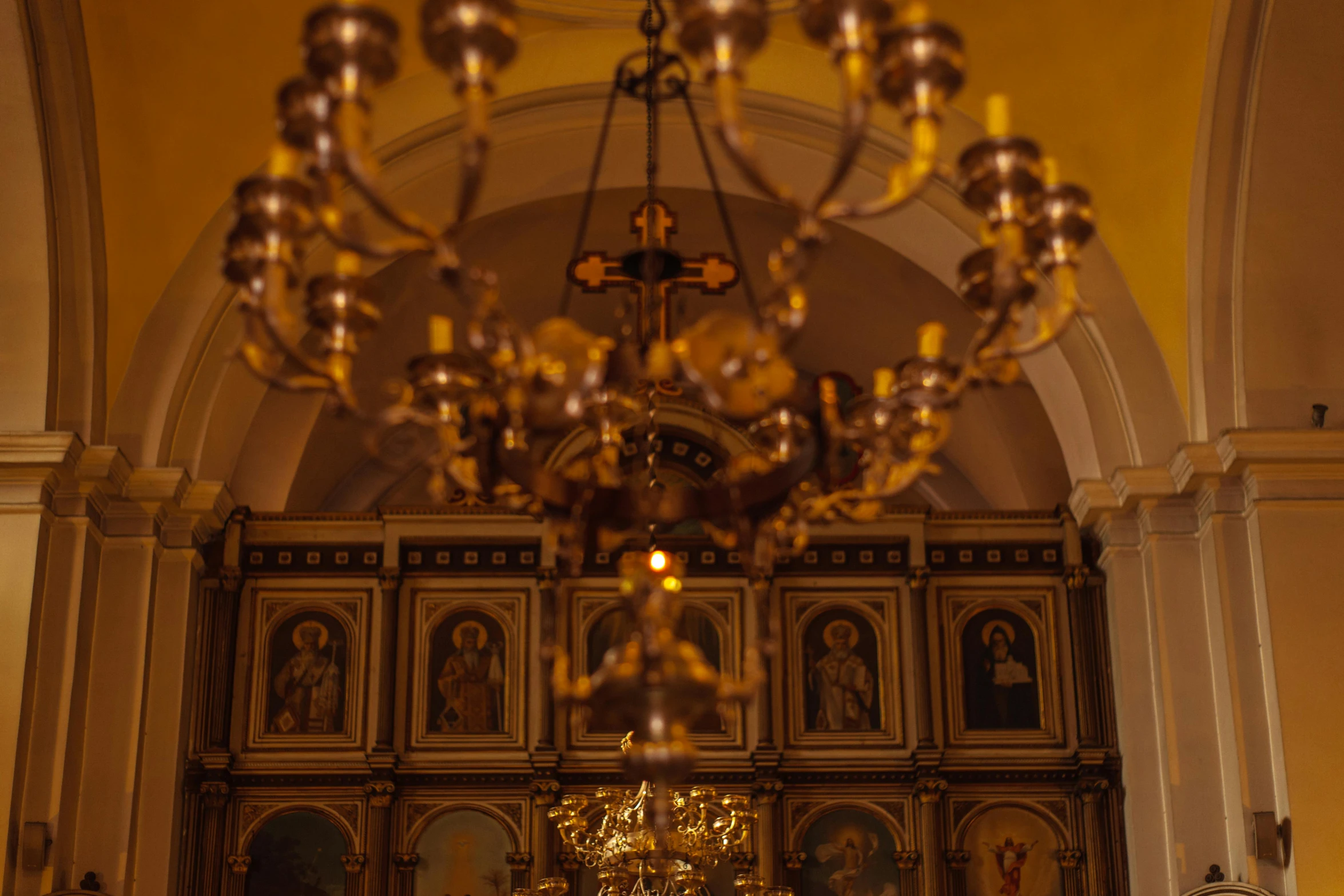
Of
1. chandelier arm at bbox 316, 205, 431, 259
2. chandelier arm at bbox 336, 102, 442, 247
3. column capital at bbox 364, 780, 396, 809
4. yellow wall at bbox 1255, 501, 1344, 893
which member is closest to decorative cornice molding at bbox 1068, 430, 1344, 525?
yellow wall at bbox 1255, 501, 1344, 893

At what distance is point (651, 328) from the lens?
6.13m

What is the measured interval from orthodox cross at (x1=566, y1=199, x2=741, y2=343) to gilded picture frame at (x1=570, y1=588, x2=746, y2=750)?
3.28 metres

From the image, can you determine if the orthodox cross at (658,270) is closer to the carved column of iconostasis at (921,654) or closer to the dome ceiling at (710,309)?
the carved column of iconostasis at (921,654)

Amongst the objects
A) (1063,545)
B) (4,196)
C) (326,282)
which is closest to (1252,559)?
(1063,545)

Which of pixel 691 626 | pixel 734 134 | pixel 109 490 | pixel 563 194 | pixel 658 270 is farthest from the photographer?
pixel 563 194

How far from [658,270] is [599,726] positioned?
15.3 feet

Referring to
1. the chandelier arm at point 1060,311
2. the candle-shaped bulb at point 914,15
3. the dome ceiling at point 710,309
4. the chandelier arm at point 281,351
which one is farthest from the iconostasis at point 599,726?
the candle-shaped bulb at point 914,15

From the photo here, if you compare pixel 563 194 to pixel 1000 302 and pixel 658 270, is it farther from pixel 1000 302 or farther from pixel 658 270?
pixel 1000 302

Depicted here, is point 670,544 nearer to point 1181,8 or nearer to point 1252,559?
point 1252,559

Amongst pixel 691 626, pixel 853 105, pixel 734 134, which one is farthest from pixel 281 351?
pixel 691 626

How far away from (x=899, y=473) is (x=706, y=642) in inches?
203

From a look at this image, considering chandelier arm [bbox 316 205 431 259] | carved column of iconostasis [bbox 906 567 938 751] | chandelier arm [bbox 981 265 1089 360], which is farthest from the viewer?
carved column of iconostasis [bbox 906 567 938 751]

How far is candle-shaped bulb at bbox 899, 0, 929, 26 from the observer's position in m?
4.58

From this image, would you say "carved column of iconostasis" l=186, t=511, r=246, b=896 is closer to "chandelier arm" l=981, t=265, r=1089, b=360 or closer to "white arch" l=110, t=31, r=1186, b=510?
"white arch" l=110, t=31, r=1186, b=510
